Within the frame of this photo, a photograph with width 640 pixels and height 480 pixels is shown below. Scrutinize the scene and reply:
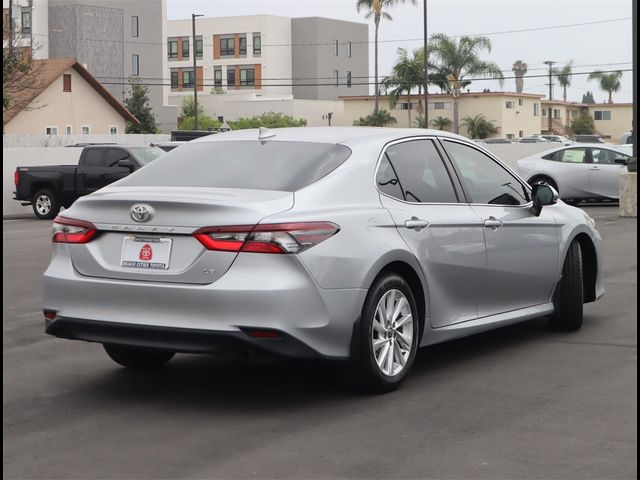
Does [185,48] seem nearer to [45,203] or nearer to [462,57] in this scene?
[462,57]

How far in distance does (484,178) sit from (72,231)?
310cm

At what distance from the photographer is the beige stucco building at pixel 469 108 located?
9600 centimetres

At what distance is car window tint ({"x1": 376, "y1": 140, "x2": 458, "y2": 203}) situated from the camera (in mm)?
7742

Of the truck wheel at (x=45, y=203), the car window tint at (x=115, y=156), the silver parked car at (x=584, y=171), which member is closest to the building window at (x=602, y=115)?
the silver parked car at (x=584, y=171)

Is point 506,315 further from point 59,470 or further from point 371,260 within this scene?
point 59,470

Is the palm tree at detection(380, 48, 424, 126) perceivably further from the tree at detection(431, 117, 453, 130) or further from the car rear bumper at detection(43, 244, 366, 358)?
the car rear bumper at detection(43, 244, 366, 358)

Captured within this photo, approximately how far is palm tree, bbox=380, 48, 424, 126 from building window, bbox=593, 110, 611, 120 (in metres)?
44.1

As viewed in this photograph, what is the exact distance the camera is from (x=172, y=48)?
135 metres

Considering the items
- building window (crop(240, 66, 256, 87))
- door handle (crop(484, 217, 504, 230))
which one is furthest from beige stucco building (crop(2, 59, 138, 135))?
door handle (crop(484, 217, 504, 230))

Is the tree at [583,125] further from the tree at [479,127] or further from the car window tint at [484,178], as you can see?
the car window tint at [484,178]

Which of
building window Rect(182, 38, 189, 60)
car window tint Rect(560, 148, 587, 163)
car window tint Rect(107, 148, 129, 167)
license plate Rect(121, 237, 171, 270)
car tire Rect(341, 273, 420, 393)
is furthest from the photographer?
building window Rect(182, 38, 189, 60)

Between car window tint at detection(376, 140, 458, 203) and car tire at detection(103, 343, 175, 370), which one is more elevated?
car window tint at detection(376, 140, 458, 203)

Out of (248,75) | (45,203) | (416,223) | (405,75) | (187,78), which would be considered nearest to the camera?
(416,223)

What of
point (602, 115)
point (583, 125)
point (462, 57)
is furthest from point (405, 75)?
point (602, 115)
